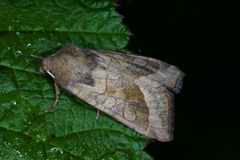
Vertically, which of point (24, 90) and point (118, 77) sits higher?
point (118, 77)

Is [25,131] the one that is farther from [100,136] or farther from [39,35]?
[39,35]

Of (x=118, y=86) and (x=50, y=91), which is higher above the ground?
(x=118, y=86)

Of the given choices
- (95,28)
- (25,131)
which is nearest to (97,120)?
(25,131)

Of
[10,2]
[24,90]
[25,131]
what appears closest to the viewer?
[25,131]

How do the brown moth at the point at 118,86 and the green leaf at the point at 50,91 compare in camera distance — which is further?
the brown moth at the point at 118,86
